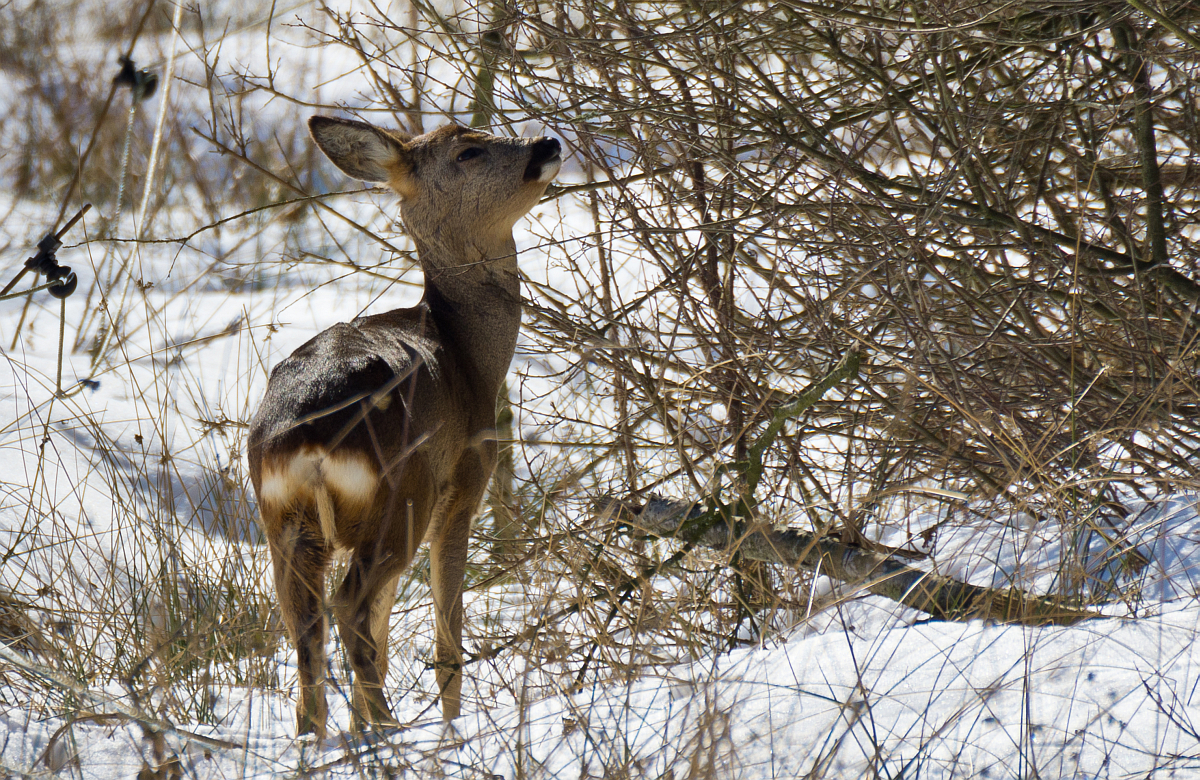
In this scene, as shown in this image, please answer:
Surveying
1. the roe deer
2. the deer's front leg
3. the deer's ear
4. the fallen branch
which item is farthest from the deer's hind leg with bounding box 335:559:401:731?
the deer's ear

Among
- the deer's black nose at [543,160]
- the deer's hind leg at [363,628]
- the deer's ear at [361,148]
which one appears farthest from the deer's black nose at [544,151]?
the deer's hind leg at [363,628]

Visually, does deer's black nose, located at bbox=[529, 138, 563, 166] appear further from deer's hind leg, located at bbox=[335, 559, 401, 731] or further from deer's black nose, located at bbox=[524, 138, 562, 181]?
deer's hind leg, located at bbox=[335, 559, 401, 731]

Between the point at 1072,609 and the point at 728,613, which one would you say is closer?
the point at 1072,609

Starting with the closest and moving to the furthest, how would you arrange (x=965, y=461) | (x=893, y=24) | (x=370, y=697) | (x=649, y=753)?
(x=649, y=753) < (x=370, y=697) < (x=893, y=24) < (x=965, y=461)

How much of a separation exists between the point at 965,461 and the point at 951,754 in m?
2.05

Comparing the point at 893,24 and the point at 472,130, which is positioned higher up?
the point at 472,130

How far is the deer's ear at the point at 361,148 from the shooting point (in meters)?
4.12

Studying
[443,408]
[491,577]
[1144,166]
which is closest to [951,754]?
[443,408]

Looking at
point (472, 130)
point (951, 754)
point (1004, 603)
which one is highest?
point (472, 130)

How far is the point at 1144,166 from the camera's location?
3562mm

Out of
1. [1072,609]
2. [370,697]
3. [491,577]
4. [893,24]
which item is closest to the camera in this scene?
[1072,609]

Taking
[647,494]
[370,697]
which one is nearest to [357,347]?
[370,697]

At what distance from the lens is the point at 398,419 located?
314 cm

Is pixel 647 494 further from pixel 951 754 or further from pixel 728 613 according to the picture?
pixel 951 754
